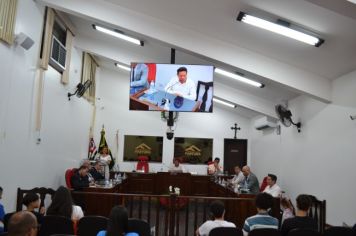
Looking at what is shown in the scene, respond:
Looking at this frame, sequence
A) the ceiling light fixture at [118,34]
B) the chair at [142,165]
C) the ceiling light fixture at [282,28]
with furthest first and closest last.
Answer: the chair at [142,165]
the ceiling light fixture at [118,34]
the ceiling light fixture at [282,28]

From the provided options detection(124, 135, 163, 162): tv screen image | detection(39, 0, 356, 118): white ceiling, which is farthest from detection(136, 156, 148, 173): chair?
detection(39, 0, 356, 118): white ceiling

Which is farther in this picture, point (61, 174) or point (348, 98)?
point (61, 174)

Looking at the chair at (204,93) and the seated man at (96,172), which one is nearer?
the chair at (204,93)

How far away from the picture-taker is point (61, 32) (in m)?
7.92

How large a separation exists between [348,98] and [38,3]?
19.6 feet

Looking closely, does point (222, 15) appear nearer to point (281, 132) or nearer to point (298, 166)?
point (298, 166)

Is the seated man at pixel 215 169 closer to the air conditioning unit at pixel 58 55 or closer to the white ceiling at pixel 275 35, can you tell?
the white ceiling at pixel 275 35

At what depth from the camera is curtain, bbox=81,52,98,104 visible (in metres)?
9.90

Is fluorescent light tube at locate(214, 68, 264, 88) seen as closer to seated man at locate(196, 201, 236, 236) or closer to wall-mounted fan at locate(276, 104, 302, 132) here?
wall-mounted fan at locate(276, 104, 302, 132)

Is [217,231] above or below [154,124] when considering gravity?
below

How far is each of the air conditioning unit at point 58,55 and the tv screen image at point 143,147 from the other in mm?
4942

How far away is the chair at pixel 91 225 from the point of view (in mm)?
3459

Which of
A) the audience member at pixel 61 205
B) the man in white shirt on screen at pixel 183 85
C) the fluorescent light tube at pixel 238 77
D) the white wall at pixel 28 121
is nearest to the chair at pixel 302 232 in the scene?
the audience member at pixel 61 205

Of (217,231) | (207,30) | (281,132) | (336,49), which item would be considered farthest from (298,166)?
(217,231)
